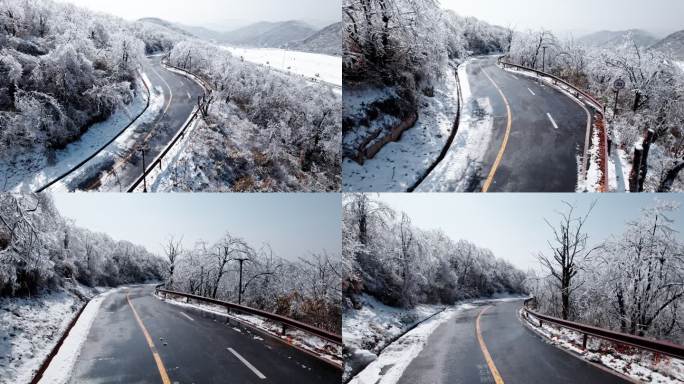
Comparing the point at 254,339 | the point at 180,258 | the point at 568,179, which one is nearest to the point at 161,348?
the point at 254,339

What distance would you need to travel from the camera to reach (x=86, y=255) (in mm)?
30312

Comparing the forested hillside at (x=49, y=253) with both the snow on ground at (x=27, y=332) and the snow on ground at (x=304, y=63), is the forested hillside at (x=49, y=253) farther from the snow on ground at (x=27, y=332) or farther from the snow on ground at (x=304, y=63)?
the snow on ground at (x=304, y=63)

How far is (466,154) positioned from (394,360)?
23.1 ft

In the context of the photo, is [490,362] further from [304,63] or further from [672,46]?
[304,63]

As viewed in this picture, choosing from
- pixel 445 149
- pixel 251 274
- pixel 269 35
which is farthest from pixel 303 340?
pixel 269 35

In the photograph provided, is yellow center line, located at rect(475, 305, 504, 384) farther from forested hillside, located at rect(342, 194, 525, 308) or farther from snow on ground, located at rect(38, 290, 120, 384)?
snow on ground, located at rect(38, 290, 120, 384)

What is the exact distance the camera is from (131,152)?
19391mm

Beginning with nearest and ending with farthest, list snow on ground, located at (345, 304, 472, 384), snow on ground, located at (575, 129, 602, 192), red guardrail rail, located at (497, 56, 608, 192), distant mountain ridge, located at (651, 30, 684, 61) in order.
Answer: snow on ground, located at (345, 304, 472, 384), snow on ground, located at (575, 129, 602, 192), red guardrail rail, located at (497, 56, 608, 192), distant mountain ridge, located at (651, 30, 684, 61)

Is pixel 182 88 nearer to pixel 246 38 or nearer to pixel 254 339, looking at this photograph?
pixel 254 339

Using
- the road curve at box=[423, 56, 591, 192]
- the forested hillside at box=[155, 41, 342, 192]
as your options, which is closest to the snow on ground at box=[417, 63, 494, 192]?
the road curve at box=[423, 56, 591, 192]

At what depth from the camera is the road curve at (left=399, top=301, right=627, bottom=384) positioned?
7326mm

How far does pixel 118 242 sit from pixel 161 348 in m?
40.4

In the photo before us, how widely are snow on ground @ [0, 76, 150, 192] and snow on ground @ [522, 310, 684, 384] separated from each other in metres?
20.6

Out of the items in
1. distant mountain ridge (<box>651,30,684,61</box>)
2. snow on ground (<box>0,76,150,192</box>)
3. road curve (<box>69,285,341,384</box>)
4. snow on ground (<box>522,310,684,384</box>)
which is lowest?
road curve (<box>69,285,341,384</box>)
